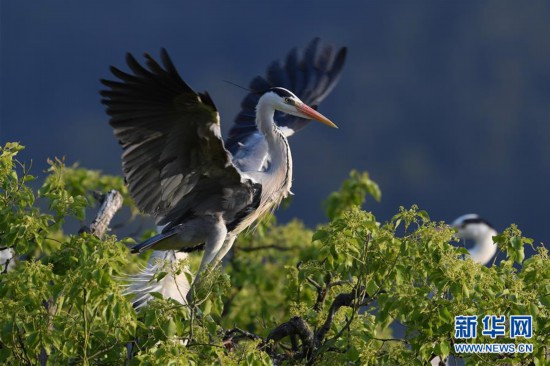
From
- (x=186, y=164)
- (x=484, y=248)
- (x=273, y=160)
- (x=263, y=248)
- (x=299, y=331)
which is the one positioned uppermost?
(x=484, y=248)

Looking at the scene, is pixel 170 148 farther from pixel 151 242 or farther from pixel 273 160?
pixel 273 160

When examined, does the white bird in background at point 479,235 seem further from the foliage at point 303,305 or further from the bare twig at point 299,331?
the bare twig at point 299,331

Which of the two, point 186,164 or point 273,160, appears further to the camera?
point 273,160

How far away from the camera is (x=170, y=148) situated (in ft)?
19.7

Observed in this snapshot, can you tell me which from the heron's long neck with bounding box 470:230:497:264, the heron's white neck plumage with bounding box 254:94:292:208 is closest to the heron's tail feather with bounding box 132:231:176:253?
the heron's white neck plumage with bounding box 254:94:292:208

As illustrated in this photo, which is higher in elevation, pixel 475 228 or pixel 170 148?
pixel 475 228

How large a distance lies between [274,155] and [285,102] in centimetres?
39

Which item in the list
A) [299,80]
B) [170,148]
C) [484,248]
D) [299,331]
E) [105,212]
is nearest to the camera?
[299,331]

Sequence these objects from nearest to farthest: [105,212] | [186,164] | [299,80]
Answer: [186,164]
[105,212]
[299,80]

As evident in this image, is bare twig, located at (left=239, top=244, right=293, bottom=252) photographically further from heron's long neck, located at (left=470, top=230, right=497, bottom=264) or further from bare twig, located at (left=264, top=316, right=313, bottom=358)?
bare twig, located at (left=264, top=316, right=313, bottom=358)

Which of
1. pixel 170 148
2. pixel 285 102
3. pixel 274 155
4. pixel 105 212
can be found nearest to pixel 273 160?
pixel 274 155

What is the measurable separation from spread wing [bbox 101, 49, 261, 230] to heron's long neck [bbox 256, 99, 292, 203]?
0.82ft

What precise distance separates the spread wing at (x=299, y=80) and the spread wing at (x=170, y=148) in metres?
1.52

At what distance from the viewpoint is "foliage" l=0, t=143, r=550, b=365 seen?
4.30m
